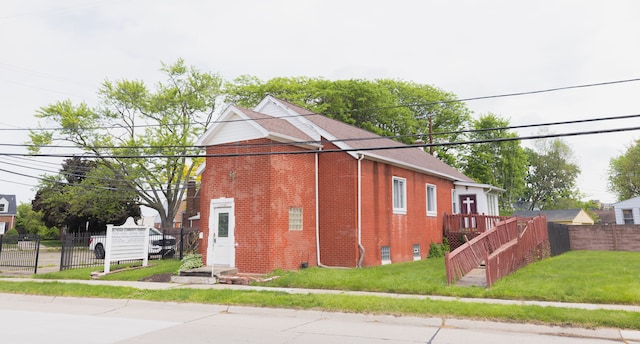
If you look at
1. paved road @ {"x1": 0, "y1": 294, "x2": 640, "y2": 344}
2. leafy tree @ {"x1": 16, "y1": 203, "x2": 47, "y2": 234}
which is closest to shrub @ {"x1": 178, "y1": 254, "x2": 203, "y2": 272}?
paved road @ {"x1": 0, "y1": 294, "x2": 640, "y2": 344}

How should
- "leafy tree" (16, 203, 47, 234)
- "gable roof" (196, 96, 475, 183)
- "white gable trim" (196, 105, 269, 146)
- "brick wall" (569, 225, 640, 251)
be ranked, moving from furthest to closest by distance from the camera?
"leafy tree" (16, 203, 47, 234)
"brick wall" (569, 225, 640, 251)
"white gable trim" (196, 105, 269, 146)
"gable roof" (196, 96, 475, 183)

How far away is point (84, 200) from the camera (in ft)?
120

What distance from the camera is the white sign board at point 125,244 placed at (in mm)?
15891

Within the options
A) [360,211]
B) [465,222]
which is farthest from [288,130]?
[465,222]

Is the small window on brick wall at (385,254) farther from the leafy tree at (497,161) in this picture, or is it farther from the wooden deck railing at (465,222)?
the leafy tree at (497,161)

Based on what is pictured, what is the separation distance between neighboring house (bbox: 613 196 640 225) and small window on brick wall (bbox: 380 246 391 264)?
32051 millimetres

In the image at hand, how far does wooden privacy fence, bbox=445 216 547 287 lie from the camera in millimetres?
10992

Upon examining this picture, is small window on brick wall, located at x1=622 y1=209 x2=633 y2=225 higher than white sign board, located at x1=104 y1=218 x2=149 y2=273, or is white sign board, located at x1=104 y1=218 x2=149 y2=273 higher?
small window on brick wall, located at x1=622 y1=209 x2=633 y2=225

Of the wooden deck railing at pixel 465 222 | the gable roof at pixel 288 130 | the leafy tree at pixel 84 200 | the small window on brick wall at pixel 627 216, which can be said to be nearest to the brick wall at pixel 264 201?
the gable roof at pixel 288 130

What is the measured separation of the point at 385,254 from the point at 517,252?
4969mm

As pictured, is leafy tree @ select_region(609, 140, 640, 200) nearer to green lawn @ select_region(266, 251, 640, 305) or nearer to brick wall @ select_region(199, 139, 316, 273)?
green lawn @ select_region(266, 251, 640, 305)

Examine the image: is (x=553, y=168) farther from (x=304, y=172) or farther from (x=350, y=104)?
(x=304, y=172)

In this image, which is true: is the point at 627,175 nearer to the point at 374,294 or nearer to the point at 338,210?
the point at 338,210

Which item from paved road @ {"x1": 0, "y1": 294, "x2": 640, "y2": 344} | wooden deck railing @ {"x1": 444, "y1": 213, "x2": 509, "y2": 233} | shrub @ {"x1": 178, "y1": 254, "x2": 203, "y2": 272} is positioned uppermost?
wooden deck railing @ {"x1": 444, "y1": 213, "x2": 509, "y2": 233}
